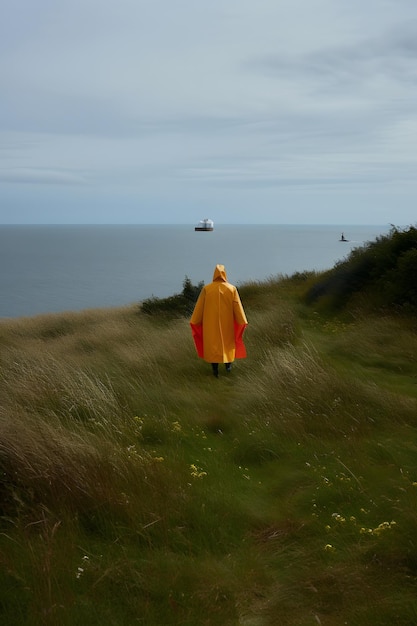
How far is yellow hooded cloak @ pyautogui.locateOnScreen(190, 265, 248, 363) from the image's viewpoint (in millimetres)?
10102

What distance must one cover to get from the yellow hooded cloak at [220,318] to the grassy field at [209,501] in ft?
5.48

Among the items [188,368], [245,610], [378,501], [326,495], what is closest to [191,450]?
[326,495]

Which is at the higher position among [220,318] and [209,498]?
[220,318]

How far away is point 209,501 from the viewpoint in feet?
15.3

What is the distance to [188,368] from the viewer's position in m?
9.96

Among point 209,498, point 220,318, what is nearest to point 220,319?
point 220,318

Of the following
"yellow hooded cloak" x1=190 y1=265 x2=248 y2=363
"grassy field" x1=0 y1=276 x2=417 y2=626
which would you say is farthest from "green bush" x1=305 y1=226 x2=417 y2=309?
"grassy field" x1=0 y1=276 x2=417 y2=626

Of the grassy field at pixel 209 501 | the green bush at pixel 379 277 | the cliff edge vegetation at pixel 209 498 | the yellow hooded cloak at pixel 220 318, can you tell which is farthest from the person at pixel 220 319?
the green bush at pixel 379 277

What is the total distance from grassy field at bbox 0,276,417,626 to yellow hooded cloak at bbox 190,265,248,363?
167 cm

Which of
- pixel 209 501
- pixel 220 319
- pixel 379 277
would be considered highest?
pixel 379 277

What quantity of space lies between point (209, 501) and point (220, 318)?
5.70 meters

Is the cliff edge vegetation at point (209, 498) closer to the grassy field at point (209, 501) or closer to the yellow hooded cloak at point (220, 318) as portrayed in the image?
the grassy field at point (209, 501)

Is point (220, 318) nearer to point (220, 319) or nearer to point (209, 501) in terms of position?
point (220, 319)

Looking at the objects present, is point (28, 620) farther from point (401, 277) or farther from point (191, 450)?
point (401, 277)
